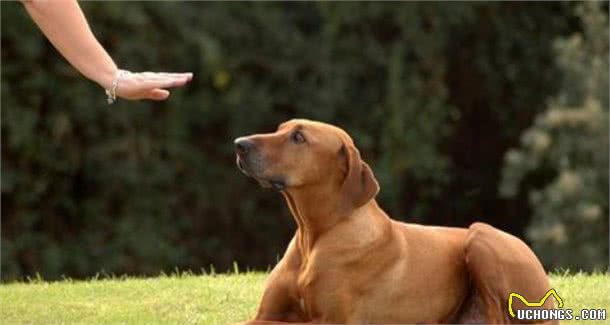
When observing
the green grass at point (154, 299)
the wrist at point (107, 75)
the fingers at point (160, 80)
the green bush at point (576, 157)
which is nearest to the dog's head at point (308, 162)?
the fingers at point (160, 80)

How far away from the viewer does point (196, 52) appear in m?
18.4

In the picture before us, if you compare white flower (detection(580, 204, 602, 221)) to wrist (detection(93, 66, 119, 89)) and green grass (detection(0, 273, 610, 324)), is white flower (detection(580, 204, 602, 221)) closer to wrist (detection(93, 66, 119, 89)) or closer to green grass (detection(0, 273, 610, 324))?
green grass (detection(0, 273, 610, 324))

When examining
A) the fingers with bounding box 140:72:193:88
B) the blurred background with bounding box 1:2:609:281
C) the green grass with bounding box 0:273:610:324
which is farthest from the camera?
the blurred background with bounding box 1:2:609:281

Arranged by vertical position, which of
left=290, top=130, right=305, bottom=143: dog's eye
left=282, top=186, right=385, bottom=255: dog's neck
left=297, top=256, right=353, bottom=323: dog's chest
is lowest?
left=297, top=256, right=353, bottom=323: dog's chest

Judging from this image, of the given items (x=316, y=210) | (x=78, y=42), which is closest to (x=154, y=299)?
(x=78, y=42)

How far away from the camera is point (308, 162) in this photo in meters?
6.24

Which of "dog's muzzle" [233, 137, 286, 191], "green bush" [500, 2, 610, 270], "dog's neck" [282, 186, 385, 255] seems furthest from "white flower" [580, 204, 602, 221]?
"dog's muzzle" [233, 137, 286, 191]

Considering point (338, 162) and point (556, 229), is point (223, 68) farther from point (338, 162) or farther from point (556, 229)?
point (338, 162)

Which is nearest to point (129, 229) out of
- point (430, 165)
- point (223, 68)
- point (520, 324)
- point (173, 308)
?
point (223, 68)

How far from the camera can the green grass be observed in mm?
7320

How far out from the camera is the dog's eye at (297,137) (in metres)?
6.23

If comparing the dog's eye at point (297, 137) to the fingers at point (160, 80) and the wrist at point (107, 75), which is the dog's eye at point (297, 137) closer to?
the fingers at point (160, 80)

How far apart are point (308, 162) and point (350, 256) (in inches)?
16.0

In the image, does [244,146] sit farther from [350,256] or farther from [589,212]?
[589,212]
